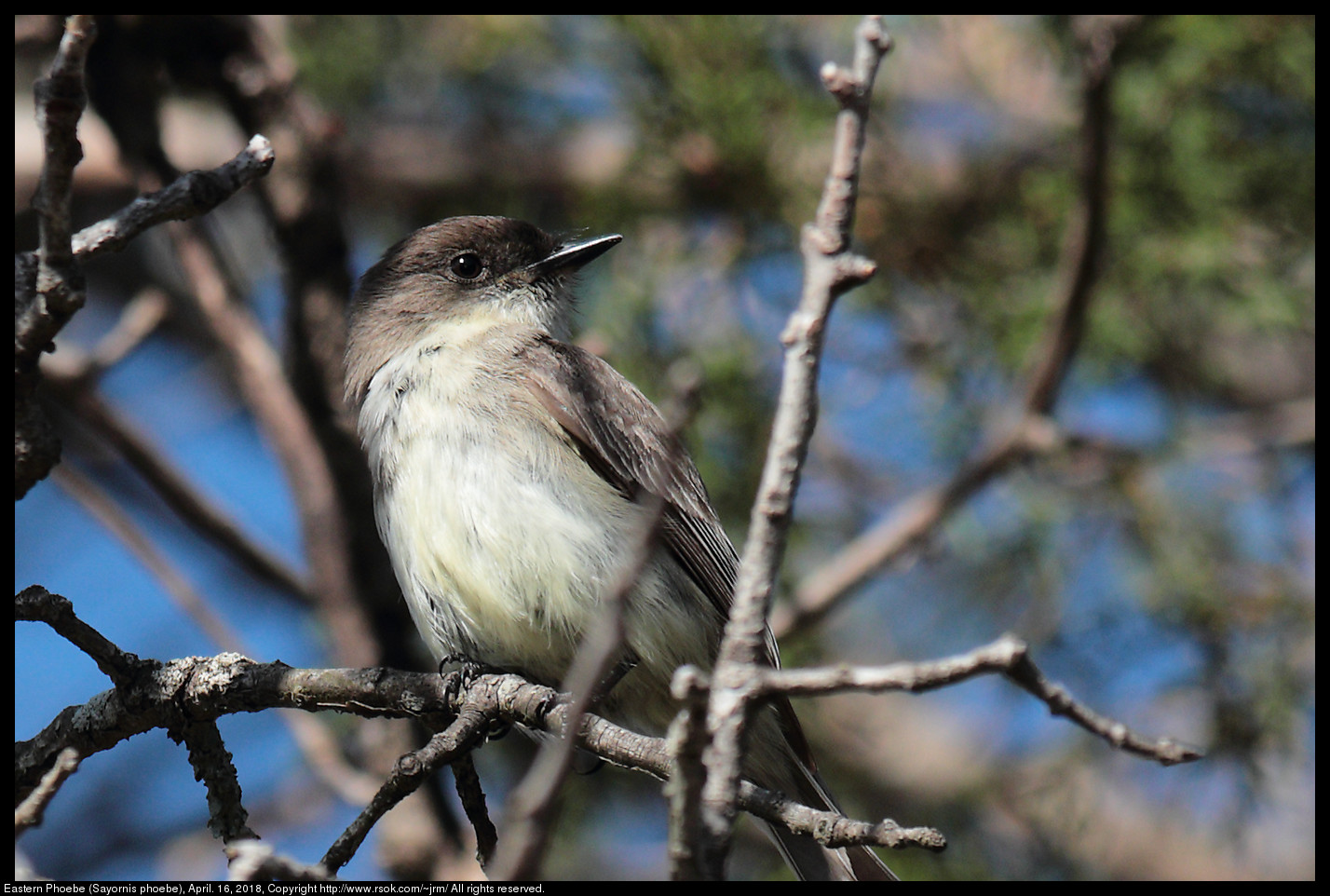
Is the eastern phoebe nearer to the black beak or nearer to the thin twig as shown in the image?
the black beak

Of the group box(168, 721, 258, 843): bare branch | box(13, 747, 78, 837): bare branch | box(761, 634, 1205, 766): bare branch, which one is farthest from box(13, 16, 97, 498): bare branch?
box(761, 634, 1205, 766): bare branch

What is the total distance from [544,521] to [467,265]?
5.39ft

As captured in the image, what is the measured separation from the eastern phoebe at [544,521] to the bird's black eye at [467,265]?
0.36 metres

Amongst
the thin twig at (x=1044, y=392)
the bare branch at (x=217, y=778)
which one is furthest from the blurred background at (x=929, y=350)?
the bare branch at (x=217, y=778)

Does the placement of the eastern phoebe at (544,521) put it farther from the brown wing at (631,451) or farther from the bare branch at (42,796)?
the bare branch at (42,796)

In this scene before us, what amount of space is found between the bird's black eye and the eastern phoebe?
1.17 feet

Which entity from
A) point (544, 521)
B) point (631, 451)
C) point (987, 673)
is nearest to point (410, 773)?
point (544, 521)

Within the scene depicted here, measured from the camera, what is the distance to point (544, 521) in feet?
12.2

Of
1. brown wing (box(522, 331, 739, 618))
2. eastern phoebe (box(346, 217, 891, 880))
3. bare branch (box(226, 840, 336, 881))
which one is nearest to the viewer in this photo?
bare branch (box(226, 840, 336, 881))

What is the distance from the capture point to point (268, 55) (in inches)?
220

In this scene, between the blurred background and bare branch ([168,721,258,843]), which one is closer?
bare branch ([168,721,258,843])

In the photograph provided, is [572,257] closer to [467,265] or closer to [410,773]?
[467,265]

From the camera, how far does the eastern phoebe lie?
3.68 metres

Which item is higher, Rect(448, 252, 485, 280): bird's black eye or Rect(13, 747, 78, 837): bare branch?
Rect(448, 252, 485, 280): bird's black eye
